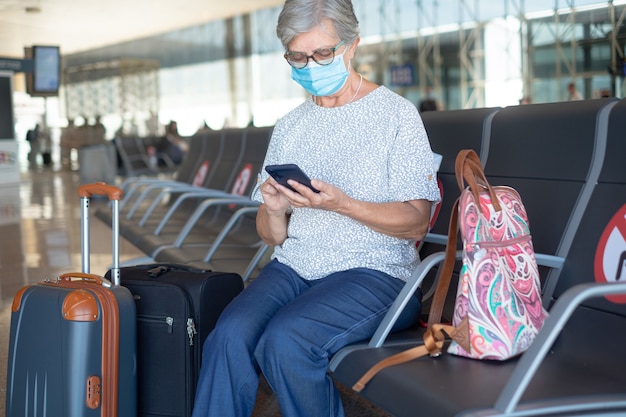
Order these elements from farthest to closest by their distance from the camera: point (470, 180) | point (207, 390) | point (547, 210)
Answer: point (547, 210)
point (207, 390)
point (470, 180)

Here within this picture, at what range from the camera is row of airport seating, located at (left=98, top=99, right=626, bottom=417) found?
1.52 m

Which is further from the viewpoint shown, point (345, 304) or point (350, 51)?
point (350, 51)

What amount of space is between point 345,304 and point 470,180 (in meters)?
0.44

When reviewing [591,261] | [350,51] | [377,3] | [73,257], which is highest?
[377,3]

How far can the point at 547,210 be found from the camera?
2215mm

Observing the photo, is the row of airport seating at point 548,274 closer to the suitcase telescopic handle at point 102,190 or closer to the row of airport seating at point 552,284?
the row of airport seating at point 552,284

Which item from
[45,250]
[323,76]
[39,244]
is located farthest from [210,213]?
[323,76]

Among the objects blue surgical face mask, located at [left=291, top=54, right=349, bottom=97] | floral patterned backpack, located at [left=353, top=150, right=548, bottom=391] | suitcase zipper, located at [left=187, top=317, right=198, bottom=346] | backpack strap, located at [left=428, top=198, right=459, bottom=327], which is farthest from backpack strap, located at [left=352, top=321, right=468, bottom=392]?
blue surgical face mask, located at [left=291, top=54, right=349, bottom=97]

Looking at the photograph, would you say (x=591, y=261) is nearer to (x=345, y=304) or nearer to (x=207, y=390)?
(x=345, y=304)

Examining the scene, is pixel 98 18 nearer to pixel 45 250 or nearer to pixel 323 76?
pixel 45 250

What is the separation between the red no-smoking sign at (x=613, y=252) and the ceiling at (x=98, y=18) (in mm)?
20995

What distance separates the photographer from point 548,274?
2.17 m

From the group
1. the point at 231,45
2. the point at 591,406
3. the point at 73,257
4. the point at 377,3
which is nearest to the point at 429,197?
the point at 591,406

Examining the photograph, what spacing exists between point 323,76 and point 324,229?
421 mm
